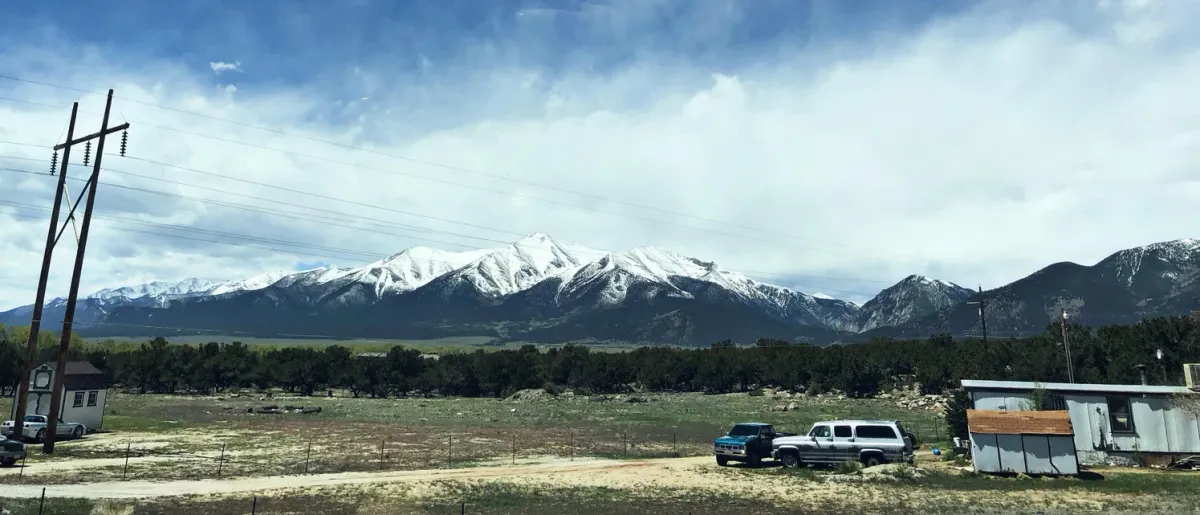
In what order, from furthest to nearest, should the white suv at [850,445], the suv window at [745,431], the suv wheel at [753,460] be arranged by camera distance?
the suv window at [745,431]
the suv wheel at [753,460]
the white suv at [850,445]

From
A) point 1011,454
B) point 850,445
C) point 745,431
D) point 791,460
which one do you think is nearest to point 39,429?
point 745,431

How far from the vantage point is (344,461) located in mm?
38000

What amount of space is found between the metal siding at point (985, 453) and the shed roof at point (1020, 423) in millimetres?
305

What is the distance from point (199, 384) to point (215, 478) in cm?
11566

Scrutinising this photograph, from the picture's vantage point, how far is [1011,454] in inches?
1234

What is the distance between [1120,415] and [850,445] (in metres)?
13.8

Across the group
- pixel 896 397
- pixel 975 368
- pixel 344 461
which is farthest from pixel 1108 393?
pixel 896 397

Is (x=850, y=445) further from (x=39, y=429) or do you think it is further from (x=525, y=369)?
(x=525, y=369)

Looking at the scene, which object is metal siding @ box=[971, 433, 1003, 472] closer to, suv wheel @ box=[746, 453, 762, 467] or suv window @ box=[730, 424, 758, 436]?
suv wheel @ box=[746, 453, 762, 467]

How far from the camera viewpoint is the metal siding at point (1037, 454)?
3091 centimetres

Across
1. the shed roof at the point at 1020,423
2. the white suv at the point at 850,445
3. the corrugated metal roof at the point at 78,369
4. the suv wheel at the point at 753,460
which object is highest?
the corrugated metal roof at the point at 78,369

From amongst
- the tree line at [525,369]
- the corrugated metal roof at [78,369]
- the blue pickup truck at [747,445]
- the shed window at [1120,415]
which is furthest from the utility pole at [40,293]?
the tree line at [525,369]

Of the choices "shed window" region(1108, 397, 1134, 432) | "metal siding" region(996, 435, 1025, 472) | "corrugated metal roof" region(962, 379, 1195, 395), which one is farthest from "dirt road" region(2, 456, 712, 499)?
"shed window" region(1108, 397, 1134, 432)

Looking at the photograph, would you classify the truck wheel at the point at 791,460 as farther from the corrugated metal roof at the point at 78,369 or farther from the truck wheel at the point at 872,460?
the corrugated metal roof at the point at 78,369
